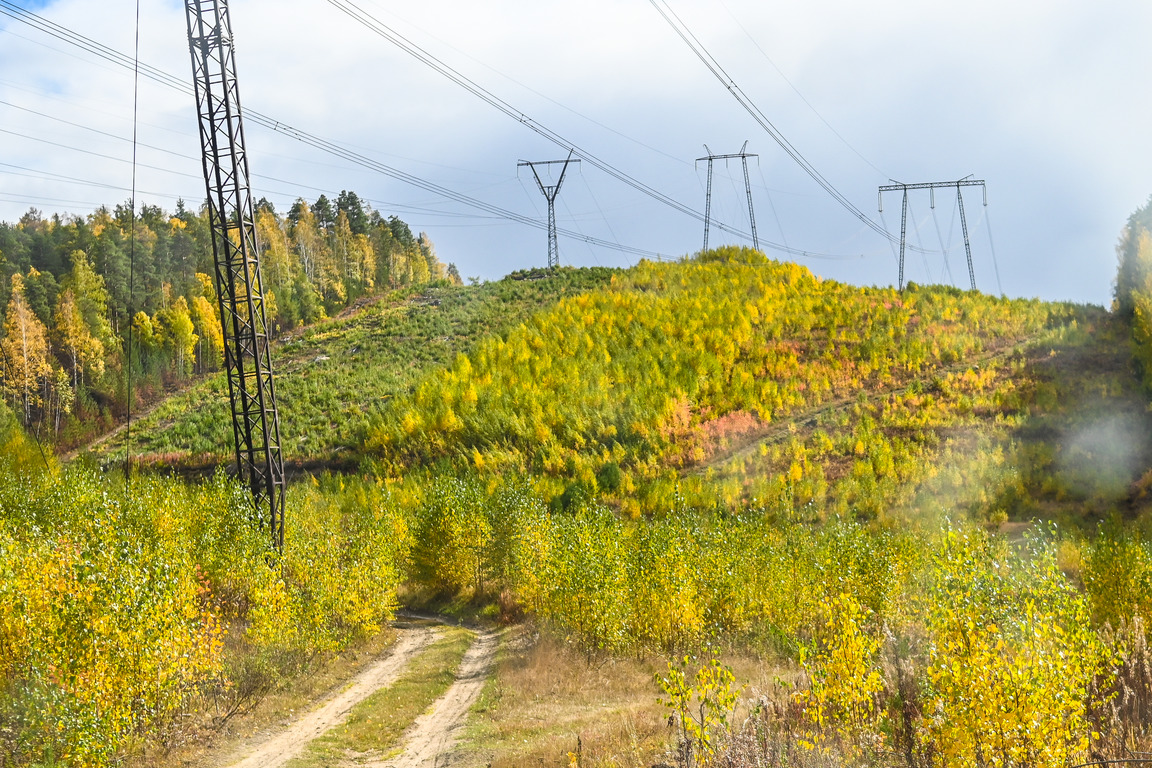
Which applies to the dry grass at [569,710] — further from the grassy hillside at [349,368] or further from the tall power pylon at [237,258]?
the grassy hillside at [349,368]

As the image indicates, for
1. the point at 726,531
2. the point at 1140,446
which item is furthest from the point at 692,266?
the point at 726,531

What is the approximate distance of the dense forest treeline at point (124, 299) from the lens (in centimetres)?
7388

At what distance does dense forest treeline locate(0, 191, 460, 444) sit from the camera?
73.9 meters

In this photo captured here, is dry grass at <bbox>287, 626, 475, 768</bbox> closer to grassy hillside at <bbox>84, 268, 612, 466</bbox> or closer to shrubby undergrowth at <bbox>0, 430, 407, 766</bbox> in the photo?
shrubby undergrowth at <bbox>0, 430, 407, 766</bbox>

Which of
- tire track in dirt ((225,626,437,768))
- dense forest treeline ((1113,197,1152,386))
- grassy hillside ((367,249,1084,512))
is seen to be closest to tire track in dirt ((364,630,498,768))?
tire track in dirt ((225,626,437,768))

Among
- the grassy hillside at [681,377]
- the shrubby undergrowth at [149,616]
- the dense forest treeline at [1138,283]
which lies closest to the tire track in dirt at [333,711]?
the shrubby undergrowth at [149,616]

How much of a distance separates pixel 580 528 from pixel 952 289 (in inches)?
2171

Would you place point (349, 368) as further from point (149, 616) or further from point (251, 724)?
point (149, 616)

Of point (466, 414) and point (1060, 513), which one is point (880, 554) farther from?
point (466, 414)

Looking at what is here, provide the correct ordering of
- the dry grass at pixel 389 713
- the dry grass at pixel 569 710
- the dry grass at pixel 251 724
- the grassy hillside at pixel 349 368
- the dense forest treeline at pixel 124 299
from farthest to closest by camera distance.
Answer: the dense forest treeline at pixel 124 299 → the grassy hillside at pixel 349 368 → the dry grass at pixel 389 713 → the dry grass at pixel 251 724 → the dry grass at pixel 569 710

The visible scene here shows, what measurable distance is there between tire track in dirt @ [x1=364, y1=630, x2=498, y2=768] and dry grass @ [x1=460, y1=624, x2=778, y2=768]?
361 mm

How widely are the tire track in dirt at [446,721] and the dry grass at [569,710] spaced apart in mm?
361

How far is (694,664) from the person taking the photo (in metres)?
20.3

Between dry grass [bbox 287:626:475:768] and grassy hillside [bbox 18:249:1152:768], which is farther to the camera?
dry grass [bbox 287:626:475:768]
